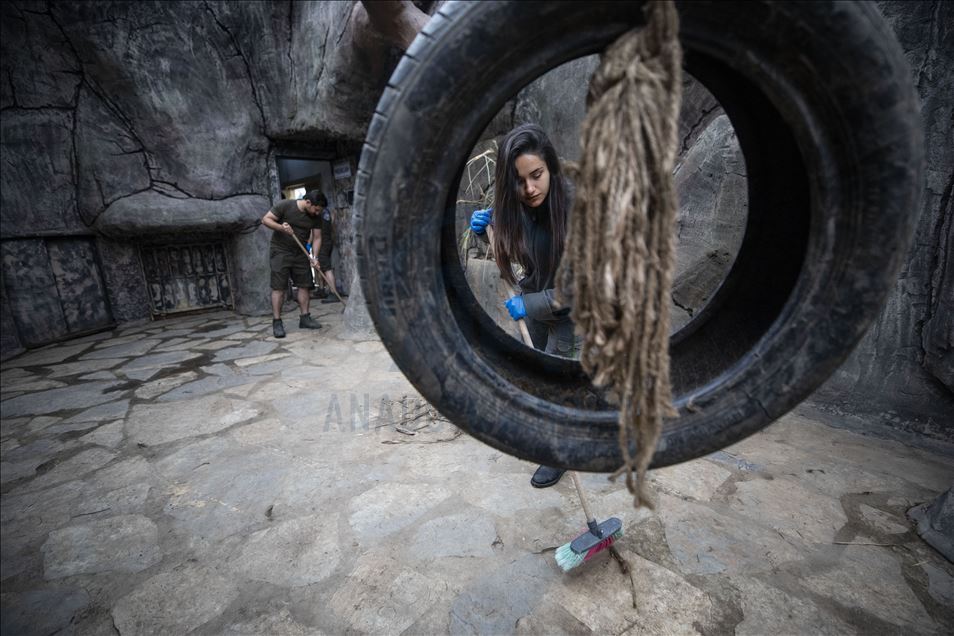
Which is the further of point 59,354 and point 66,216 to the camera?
point 66,216

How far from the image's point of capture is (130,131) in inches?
206

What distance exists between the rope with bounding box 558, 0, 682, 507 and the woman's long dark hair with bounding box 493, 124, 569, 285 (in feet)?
3.65

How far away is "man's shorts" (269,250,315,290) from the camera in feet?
15.1

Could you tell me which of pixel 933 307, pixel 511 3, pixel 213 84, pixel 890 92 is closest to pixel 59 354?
pixel 213 84

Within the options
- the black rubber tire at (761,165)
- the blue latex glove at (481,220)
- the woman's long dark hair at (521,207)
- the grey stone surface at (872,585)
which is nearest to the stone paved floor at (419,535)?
the grey stone surface at (872,585)

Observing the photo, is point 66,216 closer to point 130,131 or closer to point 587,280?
point 130,131

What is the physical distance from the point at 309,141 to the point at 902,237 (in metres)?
7.01

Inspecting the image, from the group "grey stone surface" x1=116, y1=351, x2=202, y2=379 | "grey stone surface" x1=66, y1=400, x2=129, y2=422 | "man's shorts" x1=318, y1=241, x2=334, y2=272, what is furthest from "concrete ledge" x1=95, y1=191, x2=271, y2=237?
"grey stone surface" x1=66, y1=400, x2=129, y2=422

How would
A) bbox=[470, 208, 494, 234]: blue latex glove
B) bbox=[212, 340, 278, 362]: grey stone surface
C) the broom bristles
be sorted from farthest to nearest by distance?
bbox=[212, 340, 278, 362]: grey stone surface < bbox=[470, 208, 494, 234]: blue latex glove < the broom bristles

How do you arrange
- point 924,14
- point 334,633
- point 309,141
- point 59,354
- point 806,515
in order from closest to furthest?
point 334,633
point 806,515
point 924,14
point 59,354
point 309,141

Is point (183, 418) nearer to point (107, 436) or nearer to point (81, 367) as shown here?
point (107, 436)

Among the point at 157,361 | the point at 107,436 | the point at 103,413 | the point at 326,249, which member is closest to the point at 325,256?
the point at 326,249

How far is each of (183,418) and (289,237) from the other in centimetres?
244

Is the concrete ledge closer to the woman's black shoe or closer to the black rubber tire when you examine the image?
the woman's black shoe
